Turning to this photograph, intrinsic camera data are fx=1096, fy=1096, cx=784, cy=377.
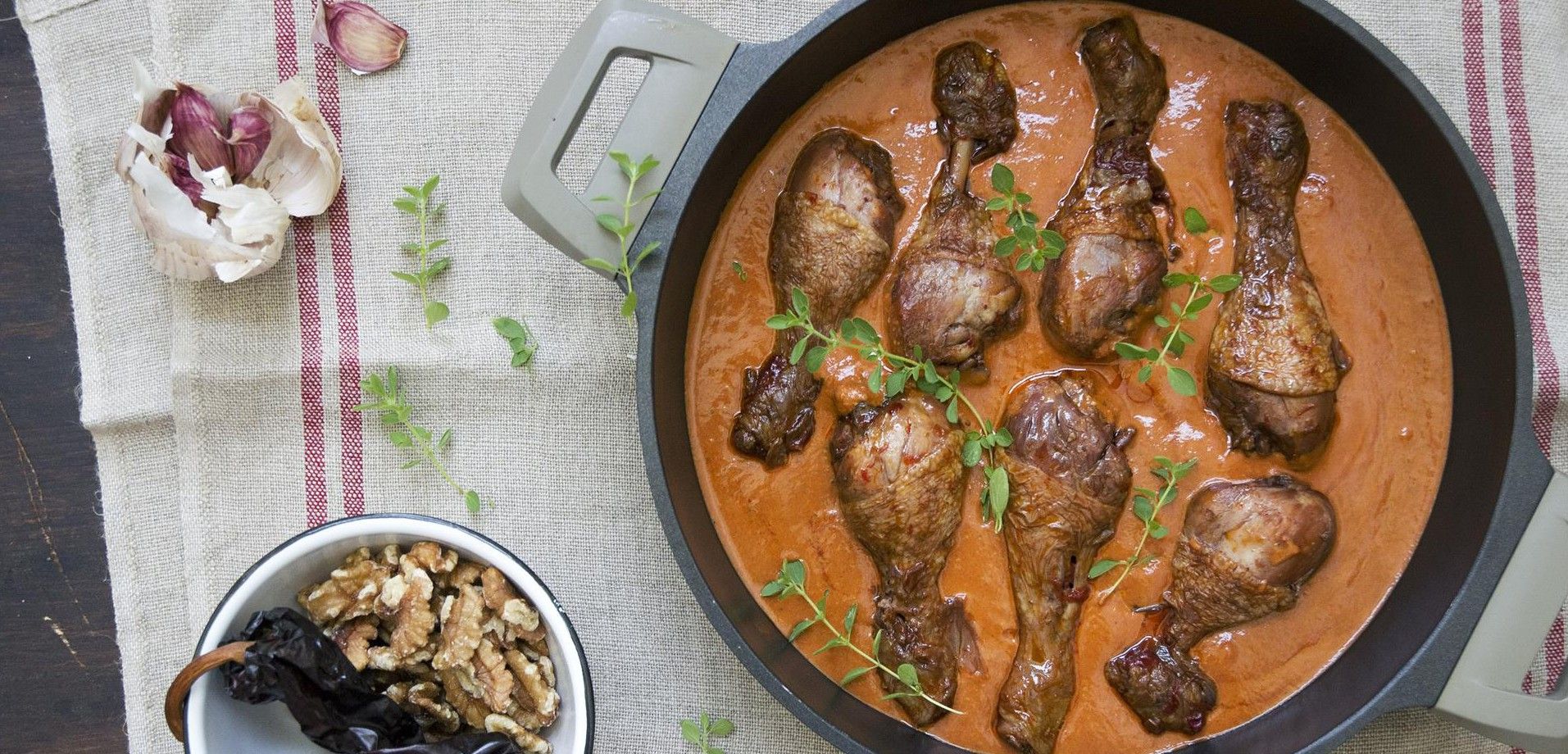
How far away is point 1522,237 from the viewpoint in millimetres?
2316

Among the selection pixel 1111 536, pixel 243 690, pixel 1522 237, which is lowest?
pixel 243 690

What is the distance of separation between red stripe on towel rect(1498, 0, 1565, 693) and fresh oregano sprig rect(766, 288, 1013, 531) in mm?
1170

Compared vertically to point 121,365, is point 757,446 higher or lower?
lower

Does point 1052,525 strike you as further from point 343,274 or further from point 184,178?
point 184,178

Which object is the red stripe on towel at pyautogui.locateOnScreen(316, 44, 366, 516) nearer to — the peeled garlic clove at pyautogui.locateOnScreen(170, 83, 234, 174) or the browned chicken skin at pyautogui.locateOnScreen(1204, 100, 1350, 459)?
the peeled garlic clove at pyautogui.locateOnScreen(170, 83, 234, 174)

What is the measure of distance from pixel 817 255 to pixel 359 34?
1.10 m

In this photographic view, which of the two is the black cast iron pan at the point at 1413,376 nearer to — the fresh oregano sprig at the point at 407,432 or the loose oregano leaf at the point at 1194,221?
the loose oregano leaf at the point at 1194,221

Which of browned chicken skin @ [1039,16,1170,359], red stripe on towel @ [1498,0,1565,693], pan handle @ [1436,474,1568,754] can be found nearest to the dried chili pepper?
browned chicken skin @ [1039,16,1170,359]

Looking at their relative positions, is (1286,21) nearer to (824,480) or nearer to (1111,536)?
(1111,536)

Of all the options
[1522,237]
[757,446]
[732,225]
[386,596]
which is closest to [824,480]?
[757,446]

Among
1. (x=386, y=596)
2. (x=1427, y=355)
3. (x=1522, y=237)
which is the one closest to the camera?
(x=386, y=596)

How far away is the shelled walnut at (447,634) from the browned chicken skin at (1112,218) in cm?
116

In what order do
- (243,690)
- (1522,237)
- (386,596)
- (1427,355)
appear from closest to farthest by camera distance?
(243,690) < (386,596) < (1427,355) < (1522,237)

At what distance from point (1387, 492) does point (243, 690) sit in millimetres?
2159
